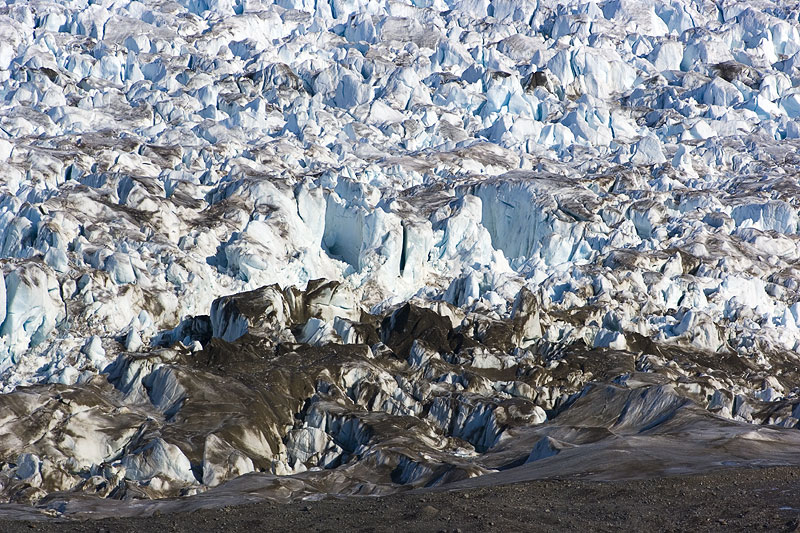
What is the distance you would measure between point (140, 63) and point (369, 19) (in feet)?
81.4

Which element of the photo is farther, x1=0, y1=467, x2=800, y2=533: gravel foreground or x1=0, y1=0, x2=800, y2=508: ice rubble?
x1=0, y1=0, x2=800, y2=508: ice rubble

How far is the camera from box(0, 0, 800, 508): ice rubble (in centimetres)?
5069

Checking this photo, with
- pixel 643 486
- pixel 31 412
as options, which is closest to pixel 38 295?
pixel 31 412

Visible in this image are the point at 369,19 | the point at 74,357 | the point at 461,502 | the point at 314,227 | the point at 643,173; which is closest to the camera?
the point at 461,502

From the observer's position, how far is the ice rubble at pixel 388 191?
50.7 meters

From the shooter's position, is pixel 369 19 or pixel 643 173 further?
pixel 369 19

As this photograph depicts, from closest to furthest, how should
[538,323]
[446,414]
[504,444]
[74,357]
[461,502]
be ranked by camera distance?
[461,502] → [504,444] → [446,414] → [74,357] → [538,323]

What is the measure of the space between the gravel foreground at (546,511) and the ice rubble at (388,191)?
847cm

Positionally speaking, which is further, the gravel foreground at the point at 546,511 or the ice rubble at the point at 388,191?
the ice rubble at the point at 388,191

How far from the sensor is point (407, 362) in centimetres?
4922

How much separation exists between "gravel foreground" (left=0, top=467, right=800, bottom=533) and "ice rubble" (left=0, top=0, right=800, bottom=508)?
8466 millimetres

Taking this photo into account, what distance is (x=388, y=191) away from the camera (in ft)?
229

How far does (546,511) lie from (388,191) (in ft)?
147

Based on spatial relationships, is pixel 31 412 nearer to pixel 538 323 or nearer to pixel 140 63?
pixel 538 323
